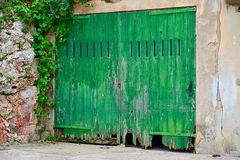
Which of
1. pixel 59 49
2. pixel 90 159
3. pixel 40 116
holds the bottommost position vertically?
pixel 90 159

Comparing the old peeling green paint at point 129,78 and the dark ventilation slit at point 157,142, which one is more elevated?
the old peeling green paint at point 129,78

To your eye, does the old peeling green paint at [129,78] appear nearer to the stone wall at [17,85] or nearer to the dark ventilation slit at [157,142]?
the dark ventilation slit at [157,142]

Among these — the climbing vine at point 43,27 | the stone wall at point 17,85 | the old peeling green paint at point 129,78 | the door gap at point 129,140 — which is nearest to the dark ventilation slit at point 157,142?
the old peeling green paint at point 129,78

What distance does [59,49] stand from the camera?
35.3 feet

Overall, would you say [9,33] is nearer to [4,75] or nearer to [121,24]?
[4,75]

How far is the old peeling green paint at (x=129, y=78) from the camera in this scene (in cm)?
923

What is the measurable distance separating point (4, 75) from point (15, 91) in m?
0.40

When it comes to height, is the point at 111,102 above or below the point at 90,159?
above

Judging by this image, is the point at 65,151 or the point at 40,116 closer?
the point at 65,151

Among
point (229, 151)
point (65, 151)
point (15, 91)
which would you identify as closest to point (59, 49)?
point (15, 91)

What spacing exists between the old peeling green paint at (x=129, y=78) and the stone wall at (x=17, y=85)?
0.63 m

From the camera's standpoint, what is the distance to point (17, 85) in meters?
10.2

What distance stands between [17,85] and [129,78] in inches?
91.3

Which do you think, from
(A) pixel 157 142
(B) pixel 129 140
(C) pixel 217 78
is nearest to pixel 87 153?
(B) pixel 129 140
